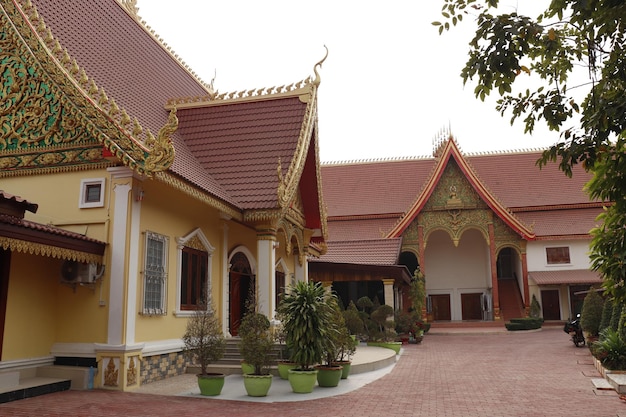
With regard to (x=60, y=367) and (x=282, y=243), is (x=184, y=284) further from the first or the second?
(x=282, y=243)

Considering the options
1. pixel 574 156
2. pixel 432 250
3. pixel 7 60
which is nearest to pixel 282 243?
pixel 7 60

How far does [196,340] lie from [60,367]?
202 cm

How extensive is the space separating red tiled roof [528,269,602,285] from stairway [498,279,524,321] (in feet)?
5.61

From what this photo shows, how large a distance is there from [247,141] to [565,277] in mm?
20229

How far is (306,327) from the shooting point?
8883 millimetres

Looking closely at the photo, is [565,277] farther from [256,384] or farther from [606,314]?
[256,384]

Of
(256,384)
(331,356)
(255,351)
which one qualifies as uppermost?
(255,351)

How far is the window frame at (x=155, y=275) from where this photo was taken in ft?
29.0

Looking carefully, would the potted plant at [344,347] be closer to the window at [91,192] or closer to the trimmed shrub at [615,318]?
the window at [91,192]

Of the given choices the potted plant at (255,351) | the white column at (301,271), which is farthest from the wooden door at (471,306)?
the potted plant at (255,351)

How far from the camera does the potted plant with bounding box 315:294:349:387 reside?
9156mm

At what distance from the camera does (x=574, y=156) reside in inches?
177

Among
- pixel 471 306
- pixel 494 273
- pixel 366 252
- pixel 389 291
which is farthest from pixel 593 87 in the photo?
pixel 471 306

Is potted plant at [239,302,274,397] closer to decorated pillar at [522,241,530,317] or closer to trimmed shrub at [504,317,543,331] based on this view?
trimmed shrub at [504,317,543,331]
